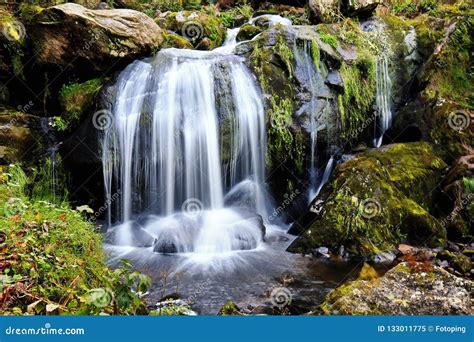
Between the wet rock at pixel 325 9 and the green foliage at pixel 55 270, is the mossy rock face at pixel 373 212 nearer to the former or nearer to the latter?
the green foliage at pixel 55 270

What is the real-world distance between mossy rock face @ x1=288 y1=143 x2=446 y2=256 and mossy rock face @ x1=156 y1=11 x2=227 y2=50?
532 cm

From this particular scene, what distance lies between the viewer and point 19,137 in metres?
7.84

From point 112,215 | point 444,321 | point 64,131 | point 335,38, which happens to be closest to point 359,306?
point 444,321

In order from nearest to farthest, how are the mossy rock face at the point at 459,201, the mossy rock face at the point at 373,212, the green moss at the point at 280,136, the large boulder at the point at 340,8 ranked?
the mossy rock face at the point at 373,212, the mossy rock face at the point at 459,201, the green moss at the point at 280,136, the large boulder at the point at 340,8

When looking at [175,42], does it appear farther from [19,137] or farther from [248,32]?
[19,137]

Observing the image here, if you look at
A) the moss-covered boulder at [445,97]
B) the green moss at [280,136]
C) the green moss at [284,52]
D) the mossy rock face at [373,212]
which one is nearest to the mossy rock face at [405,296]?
the mossy rock face at [373,212]

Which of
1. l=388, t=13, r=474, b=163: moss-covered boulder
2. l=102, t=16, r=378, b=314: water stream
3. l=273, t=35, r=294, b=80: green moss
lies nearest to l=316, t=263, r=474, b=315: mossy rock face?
l=102, t=16, r=378, b=314: water stream

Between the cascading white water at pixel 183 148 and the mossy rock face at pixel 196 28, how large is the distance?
2333mm

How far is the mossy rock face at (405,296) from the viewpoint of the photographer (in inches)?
131

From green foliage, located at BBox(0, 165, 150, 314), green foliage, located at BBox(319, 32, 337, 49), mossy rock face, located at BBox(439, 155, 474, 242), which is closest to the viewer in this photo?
green foliage, located at BBox(0, 165, 150, 314)

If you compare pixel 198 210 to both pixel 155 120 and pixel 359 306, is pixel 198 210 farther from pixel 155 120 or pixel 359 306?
pixel 359 306

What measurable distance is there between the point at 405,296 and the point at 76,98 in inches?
284

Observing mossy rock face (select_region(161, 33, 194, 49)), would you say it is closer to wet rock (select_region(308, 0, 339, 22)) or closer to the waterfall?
wet rock (select_region(308, 0, 339, 22))

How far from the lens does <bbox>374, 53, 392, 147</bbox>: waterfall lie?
32.3ft
